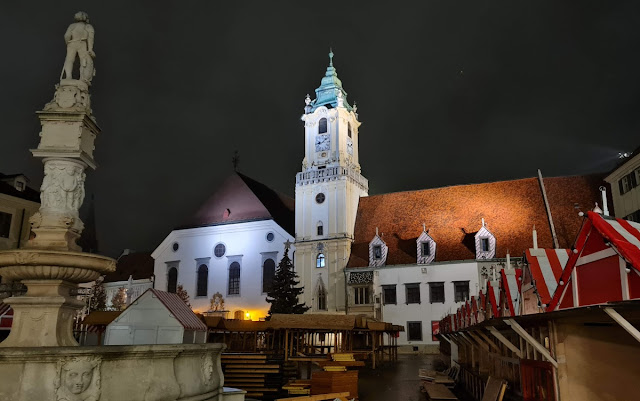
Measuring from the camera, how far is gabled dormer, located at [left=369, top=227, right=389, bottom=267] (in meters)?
40.3

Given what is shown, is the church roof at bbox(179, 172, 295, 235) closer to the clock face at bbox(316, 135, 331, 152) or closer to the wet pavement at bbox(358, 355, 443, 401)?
the clock face at bbox(316, 135, 331, 152)

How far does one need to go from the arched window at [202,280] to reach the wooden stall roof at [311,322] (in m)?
26.1

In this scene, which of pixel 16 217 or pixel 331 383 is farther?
pixel 16 217

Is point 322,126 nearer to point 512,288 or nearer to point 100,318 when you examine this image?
point 100,318

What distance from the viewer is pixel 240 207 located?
4816cm

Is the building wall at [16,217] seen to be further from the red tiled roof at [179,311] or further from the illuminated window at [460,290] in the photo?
the illuminated window at [460,290]

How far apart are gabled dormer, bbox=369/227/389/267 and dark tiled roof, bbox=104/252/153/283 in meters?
23.4

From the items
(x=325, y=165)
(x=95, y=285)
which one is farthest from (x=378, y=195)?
(x=95, y=285)

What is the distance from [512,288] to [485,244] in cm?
2685

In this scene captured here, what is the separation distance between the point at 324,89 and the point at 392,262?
17938 millimetres

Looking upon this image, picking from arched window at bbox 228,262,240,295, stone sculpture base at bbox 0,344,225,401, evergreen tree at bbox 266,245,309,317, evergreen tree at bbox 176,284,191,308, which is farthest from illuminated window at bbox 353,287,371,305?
stone sculpture base at bbox 0,344,225,401

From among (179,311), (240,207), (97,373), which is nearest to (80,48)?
(97,373)

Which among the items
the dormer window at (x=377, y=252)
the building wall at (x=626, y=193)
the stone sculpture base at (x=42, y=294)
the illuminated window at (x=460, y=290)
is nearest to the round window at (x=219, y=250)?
the dormer window at (x=377, y=252)

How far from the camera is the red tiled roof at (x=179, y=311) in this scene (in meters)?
15.3
